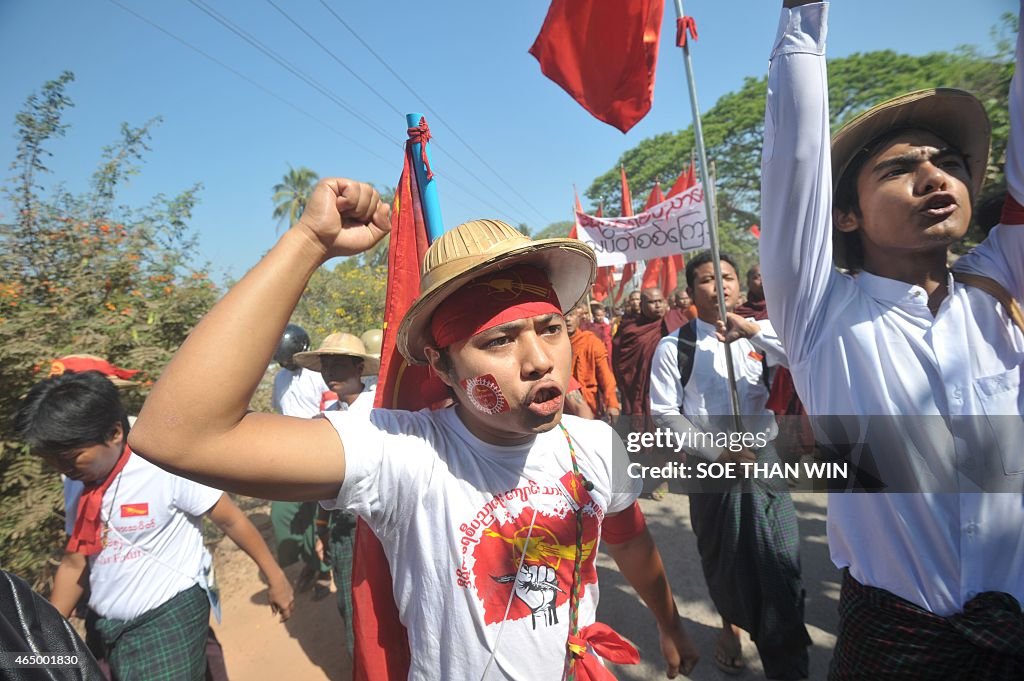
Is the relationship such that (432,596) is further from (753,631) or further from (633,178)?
(633,178)

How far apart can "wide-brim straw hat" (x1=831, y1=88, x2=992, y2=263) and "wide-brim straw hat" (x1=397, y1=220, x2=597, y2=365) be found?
31.6 inches

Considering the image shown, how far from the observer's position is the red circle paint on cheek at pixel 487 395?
113cm

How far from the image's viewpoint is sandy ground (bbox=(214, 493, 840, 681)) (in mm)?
2828

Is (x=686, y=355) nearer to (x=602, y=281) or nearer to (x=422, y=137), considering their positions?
(x=422, y=137)

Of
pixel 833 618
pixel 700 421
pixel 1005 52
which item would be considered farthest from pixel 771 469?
pixel 1005 52

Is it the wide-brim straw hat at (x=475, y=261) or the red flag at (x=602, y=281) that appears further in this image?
the red flag at (x=602, y=281)

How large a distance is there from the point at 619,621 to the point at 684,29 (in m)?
3.55

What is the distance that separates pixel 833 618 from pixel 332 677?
3.08 metres

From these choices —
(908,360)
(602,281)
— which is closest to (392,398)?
(908,360)

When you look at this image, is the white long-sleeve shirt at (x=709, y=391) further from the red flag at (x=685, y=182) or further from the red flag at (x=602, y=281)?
the red flag at (x=602, y=281)

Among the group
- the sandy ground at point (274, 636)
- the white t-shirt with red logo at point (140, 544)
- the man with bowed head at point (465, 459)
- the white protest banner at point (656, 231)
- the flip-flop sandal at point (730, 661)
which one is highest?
the white protest banner at point (656, 231)

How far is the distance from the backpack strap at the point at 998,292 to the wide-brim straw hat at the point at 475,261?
3.16 feet

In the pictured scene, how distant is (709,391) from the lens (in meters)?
3.01

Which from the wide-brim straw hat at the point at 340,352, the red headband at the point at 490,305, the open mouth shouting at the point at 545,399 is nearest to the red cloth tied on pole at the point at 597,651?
the open mouth shouting at the point at 545,399
